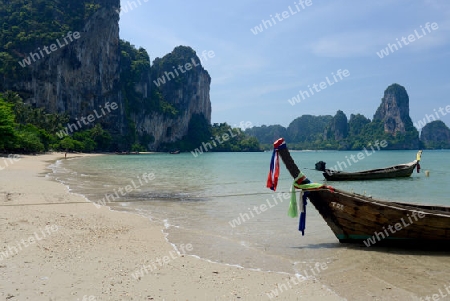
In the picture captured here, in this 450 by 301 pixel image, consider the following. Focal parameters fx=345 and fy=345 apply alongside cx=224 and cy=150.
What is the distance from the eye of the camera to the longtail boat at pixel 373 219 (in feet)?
22.2

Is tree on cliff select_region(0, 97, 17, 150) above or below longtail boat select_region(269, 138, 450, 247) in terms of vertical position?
above

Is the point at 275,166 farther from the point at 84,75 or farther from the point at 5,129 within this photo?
the point at 84,75

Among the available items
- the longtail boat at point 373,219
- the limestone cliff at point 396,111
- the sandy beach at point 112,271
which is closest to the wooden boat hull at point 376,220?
the longtail boat at point 373,219

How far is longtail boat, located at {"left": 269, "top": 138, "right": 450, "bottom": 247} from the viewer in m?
6.75

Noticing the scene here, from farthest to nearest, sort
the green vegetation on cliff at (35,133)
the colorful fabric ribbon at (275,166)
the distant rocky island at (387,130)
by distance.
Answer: the distant rocky island at (387,130) → the green vegetation on cliff at (35,133) → the colorful fabric ribbon at (275,166)

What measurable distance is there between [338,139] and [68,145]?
466ft

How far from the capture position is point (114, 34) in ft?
312

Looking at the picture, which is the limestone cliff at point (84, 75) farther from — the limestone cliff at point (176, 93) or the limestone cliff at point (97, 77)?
the limestone cliff at point (176, 93)

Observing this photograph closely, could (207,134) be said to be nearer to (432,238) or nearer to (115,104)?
(115,104)

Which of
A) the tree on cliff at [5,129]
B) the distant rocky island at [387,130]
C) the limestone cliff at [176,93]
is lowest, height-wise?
the distant rocky island at [387,130]

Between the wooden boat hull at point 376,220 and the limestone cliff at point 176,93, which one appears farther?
the limestone cliff at point 176,93

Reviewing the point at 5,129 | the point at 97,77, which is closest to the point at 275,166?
the point at 5,129

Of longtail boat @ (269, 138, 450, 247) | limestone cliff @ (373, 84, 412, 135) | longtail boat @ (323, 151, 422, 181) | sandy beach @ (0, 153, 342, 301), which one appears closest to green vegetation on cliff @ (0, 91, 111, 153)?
longtail boat @ (323, 151, 422, 181)

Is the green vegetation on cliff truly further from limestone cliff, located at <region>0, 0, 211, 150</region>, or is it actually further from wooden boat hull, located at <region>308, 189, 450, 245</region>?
wooden boat hull, located at <region>308, 189, 450, 245</region>
